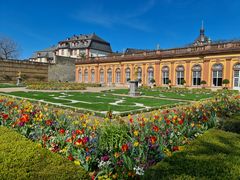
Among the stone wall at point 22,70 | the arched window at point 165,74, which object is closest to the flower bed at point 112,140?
the arched window at point 165,74

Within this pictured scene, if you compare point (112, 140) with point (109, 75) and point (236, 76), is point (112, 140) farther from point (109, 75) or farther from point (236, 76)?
point (109, 75)

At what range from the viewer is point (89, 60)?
1682 inches

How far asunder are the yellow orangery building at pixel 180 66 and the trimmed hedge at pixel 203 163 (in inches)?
598

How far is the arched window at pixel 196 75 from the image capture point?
1092 inches

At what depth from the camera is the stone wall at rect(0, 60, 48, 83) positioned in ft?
117

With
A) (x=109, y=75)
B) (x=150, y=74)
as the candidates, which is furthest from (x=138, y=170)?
(x=109, y=75)

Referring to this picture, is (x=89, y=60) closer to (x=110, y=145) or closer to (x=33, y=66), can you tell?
(x=33, y=66)

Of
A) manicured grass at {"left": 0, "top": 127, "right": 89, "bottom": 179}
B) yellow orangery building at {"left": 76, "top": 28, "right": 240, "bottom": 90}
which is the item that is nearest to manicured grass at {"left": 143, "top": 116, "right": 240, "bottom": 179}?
manicured grass at {"left": 0, "top": 127, "right": 89, "bottom": 179}

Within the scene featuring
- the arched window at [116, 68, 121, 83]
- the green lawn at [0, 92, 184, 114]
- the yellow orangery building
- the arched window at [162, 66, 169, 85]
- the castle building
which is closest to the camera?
the green lawn at [0, 92, 184, 114]

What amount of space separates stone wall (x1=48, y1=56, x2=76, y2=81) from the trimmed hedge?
1695 inches

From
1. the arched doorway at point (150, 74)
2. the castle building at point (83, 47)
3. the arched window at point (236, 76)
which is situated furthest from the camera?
the castle building at point (83, 47)

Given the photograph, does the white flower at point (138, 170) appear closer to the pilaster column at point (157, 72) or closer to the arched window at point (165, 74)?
the arched window at point (165, 74)

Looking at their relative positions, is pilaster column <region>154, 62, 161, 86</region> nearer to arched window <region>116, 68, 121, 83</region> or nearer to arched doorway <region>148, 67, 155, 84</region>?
arched doorway <region>148, 67, 155, 84</region>

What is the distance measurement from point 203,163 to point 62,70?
148ft
